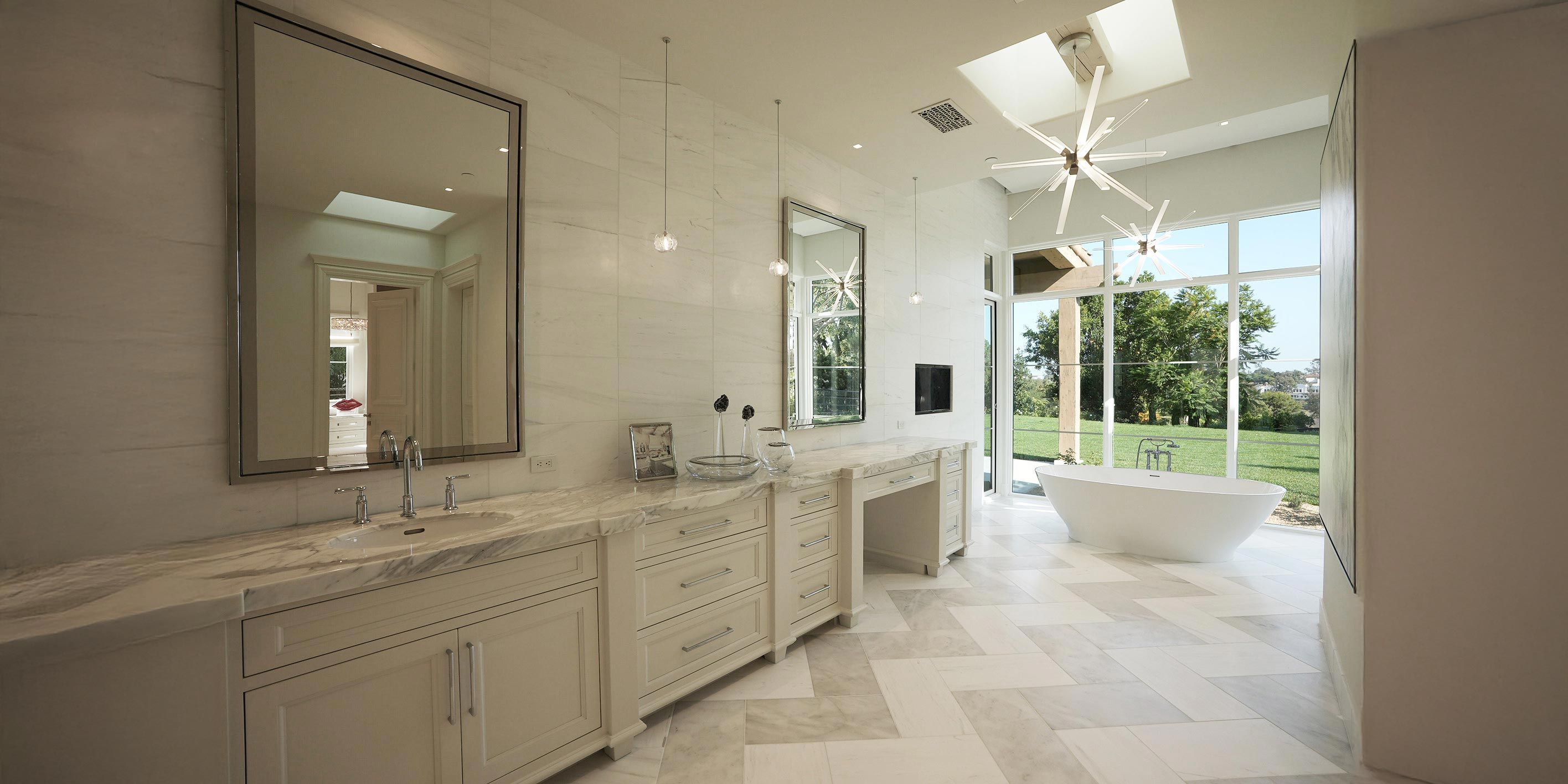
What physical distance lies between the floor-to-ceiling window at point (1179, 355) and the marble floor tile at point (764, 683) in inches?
177

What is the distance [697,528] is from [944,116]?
2706 millimetres

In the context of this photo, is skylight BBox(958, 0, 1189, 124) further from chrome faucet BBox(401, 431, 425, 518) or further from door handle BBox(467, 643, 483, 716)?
door handle BBox(467, 643, 483, 716)

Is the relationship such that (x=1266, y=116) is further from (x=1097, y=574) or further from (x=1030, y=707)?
(x=1030, y=707)

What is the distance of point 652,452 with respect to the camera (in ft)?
8.84

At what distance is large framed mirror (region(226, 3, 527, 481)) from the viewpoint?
1713 millimetres

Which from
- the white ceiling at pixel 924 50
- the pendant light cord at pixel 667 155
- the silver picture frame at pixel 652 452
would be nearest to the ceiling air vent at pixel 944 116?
the white ceiling at pixel 924 50

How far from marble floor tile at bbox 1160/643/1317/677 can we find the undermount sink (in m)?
3.08

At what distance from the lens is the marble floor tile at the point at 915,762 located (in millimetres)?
1907

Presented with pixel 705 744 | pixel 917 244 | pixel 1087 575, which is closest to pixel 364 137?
pixel 705 744

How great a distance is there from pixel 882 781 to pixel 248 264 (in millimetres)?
2560

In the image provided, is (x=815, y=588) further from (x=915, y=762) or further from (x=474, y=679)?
(x=474, y=679)

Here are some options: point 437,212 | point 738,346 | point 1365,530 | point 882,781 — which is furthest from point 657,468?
point 1365,530

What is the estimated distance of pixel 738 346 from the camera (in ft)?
10.8

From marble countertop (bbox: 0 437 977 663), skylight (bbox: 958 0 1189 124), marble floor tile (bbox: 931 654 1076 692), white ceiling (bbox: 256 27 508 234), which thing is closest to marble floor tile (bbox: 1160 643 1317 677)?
marble floor tile (bbox: 931 654 1076 692)
